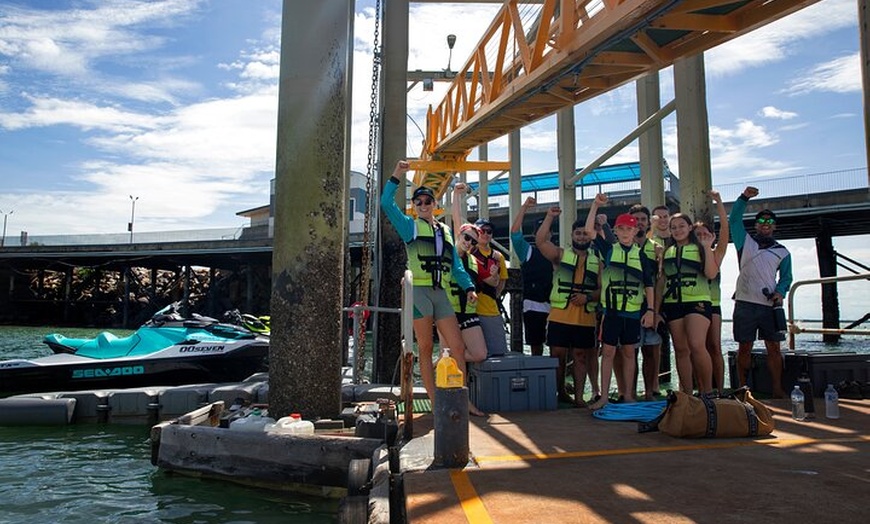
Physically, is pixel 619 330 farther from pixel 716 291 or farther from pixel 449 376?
pixel 449 376

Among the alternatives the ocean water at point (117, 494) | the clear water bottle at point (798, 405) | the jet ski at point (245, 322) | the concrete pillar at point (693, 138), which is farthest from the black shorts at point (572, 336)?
the jet ski at point (245, 322)

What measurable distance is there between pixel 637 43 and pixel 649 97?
4709mm

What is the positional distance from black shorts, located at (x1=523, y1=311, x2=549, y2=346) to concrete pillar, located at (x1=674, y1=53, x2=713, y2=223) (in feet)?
8.33

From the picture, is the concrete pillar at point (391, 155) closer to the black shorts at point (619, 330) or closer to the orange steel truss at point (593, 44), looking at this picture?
the orange steel truss at point (593, 44)

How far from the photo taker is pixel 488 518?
8.45 feet

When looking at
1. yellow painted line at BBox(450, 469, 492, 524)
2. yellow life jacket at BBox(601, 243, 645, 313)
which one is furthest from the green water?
yellow life jacket at BBox(601, 243, 645, 313)

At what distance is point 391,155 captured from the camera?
8977mm

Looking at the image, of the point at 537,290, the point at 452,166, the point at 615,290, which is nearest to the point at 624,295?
the point at 615,290

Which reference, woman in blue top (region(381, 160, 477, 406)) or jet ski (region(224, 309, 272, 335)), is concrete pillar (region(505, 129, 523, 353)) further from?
jet ski (region(224, 309, 272, 335))

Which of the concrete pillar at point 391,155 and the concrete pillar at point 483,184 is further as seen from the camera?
Result: the concrete pillar at point 483,184

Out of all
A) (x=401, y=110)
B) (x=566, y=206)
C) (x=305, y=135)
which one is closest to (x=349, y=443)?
(x=305, y=135)

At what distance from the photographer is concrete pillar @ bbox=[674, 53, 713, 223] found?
25.1ft

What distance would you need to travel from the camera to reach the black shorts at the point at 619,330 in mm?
5398

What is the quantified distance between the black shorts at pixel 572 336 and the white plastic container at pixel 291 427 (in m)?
2.45
